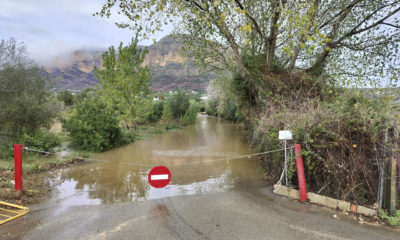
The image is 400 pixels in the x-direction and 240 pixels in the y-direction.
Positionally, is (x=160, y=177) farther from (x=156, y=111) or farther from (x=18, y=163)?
(x=156, y=111)

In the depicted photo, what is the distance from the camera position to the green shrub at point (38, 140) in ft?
34.7

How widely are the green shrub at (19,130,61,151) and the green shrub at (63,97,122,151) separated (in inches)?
71.0

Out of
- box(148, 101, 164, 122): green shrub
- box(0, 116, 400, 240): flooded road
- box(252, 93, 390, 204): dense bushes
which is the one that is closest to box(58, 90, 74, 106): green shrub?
box(148, 101, 164, 122): green shrub

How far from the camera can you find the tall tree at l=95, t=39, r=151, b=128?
2038 centimetres

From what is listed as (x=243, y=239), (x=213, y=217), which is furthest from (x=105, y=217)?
(x=243, y=239)

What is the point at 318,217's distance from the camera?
4.59m

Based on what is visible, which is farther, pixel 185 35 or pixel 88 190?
pixel 185 35

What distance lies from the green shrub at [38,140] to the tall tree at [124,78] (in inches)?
332

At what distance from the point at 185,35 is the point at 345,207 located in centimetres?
895

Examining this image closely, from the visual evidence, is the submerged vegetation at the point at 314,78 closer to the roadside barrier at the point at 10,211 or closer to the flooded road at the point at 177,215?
the flooded road at the point at 177,215

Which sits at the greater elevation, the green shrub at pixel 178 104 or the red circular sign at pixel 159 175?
the green shrub at pixel 178 104

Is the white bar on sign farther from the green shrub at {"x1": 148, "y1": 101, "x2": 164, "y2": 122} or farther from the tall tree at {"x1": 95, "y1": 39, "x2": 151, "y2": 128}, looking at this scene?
the green shrub at {"x1": 148, "y1": 101, "x2": 164, "y2": 122}

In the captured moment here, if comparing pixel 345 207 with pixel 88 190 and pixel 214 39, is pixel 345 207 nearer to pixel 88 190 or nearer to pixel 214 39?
pixel 88 190

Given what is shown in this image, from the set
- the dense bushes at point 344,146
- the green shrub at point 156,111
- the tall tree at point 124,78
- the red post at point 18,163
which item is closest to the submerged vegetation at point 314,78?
the dense bushes at point 344,146
